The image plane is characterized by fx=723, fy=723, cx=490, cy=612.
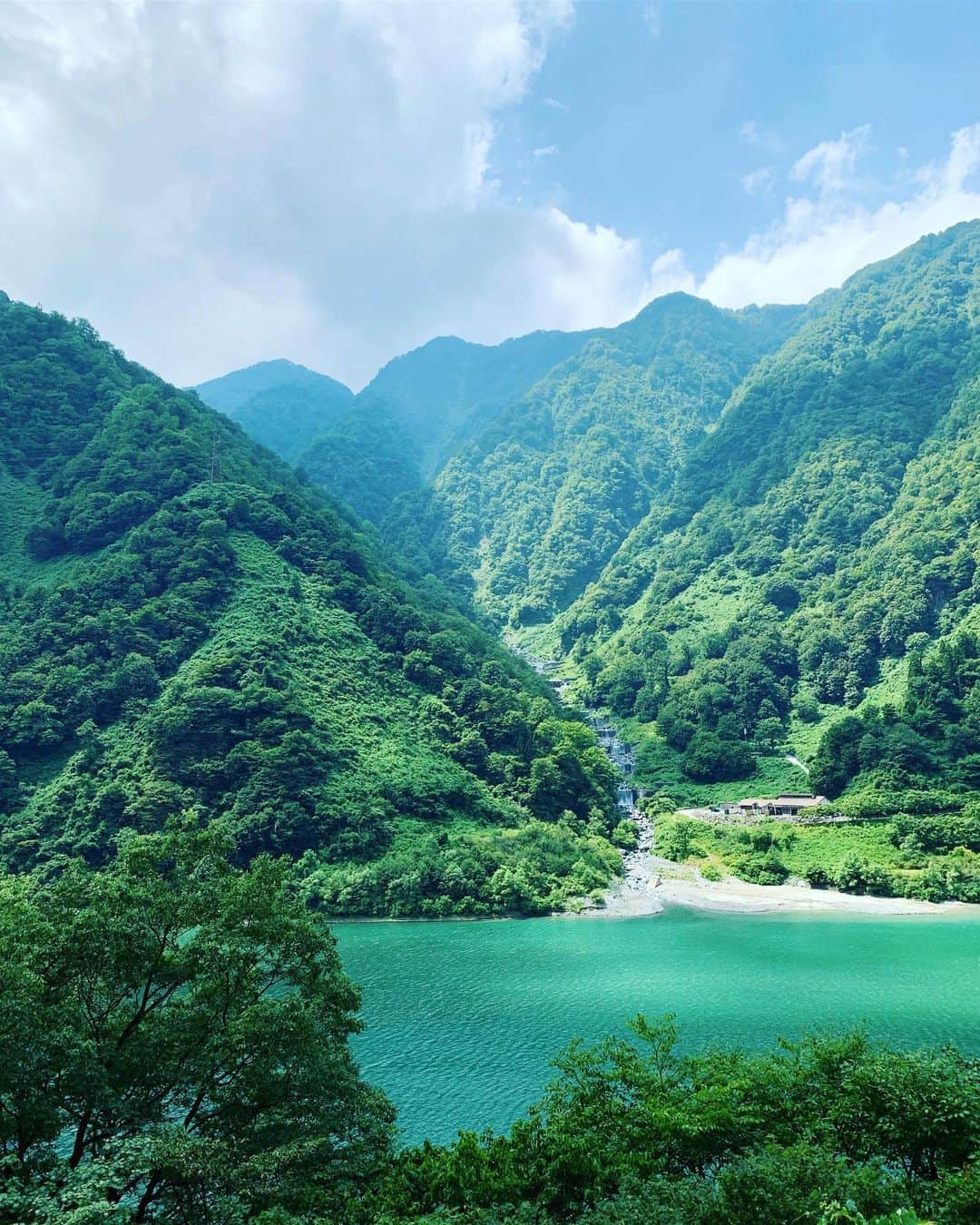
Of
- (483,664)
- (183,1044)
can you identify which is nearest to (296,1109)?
(183,1044)

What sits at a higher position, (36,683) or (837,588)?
(837,588)

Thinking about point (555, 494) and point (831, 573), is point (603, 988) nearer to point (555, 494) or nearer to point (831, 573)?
point (831, 573)

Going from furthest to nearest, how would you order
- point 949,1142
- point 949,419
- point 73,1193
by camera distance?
point 949,419 → point 949,1142 → point 73,1193

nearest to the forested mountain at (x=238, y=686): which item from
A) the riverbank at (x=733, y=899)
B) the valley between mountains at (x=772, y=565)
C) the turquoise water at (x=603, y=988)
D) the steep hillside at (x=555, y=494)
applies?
the riverbank at (x=733, y=899)

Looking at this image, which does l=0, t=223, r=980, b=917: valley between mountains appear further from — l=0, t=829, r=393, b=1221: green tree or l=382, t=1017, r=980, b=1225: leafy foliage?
l=382, t=1017, r=980, b=1225: leafy foliage

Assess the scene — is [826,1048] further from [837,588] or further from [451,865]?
[837,588]

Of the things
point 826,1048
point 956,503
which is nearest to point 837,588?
point 956,503

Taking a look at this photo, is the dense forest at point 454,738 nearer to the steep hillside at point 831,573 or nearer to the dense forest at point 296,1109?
the dense forest at point 296,1109
